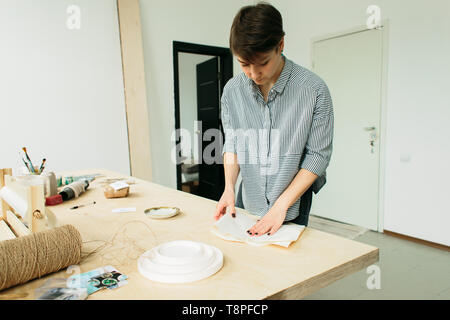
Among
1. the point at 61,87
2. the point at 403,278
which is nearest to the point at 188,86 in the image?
the point at 61,87

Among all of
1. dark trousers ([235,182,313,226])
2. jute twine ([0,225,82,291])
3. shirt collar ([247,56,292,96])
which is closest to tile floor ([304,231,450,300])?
dark trousers ([235,182,313,226])

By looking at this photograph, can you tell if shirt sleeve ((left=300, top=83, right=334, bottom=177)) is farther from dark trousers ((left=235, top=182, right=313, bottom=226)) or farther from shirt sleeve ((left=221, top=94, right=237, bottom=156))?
shirt sleeve ((left=221, top=94, right=237, bottom=156))

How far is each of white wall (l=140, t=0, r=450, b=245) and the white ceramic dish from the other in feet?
8.79

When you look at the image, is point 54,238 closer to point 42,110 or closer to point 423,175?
point 42,110

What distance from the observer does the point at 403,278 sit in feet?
8.79

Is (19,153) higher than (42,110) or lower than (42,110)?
lower

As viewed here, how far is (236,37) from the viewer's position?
3.48 feet

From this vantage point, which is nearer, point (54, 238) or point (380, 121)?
point (54, 238)

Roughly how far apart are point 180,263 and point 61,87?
3.13 meters

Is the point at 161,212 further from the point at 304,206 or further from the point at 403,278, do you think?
the point at 403,278

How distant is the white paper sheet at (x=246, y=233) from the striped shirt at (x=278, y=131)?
199 mm

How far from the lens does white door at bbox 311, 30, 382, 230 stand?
3.70m
